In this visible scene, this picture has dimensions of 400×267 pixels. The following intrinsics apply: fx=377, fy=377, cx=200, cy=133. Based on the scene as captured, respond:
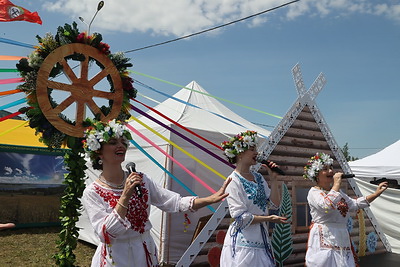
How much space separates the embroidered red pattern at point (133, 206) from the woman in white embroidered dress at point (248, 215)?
1.15m

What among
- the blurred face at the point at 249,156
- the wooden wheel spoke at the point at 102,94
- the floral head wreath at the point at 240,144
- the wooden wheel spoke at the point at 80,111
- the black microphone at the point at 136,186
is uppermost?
the wooden wheel spoke at the point at 102,94

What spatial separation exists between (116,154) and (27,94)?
53.7 inches

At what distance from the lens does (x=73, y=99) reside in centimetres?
380

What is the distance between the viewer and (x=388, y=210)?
885 centimetres

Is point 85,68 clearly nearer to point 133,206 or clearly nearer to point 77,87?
point 77,87

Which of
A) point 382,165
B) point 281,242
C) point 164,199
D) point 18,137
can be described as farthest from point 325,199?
point 18,137

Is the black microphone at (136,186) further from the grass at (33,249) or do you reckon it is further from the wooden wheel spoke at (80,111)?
the grass at (33,249)

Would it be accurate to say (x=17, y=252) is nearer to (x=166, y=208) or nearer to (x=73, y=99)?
(x=73, y=99)

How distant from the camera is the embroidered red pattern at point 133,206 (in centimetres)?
265

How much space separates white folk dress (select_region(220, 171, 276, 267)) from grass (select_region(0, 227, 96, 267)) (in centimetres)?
420

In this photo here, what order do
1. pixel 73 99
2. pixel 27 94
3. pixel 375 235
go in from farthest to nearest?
pixel 375 235, pixel 73 99, pixel 27 94

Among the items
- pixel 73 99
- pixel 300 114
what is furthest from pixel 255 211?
pixel 300 114

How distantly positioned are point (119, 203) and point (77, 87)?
71.4 inches

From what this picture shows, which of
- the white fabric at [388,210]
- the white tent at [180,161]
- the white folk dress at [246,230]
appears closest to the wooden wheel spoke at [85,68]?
the white folk dress at [246,230]
